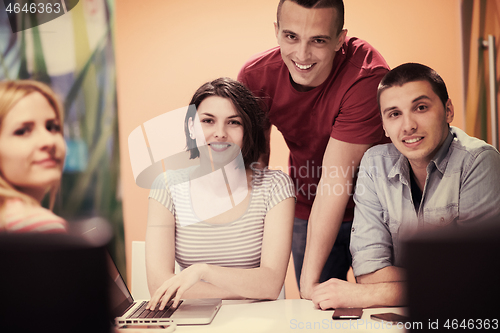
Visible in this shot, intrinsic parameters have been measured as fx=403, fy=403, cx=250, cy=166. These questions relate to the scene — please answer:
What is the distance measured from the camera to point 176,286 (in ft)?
3.93

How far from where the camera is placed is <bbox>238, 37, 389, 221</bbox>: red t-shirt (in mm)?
1437

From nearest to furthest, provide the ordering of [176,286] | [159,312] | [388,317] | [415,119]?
[388,317]
[159,312]
[176,286]
[415,119]

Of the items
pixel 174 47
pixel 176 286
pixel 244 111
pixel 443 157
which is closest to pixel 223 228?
pixel 176 286

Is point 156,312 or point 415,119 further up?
point 415,119

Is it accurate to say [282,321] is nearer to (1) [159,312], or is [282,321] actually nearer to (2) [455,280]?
(1) [159,312]

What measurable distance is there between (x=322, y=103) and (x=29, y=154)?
3.51 ft

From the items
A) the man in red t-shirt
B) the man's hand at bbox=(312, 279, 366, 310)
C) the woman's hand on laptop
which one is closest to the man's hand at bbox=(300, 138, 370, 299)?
the man in red t-shirt

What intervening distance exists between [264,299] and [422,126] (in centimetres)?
78

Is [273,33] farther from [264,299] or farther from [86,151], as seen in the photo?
[264,299]

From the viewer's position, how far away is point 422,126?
1364 millimetres

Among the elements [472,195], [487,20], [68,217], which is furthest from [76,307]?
[487,20]

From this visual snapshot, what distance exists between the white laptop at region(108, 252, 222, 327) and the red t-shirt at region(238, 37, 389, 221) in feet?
2.12

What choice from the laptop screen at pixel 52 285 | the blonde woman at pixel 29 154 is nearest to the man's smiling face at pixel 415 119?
the laptop screen at pixel 52 285

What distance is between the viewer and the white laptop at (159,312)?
102cm
